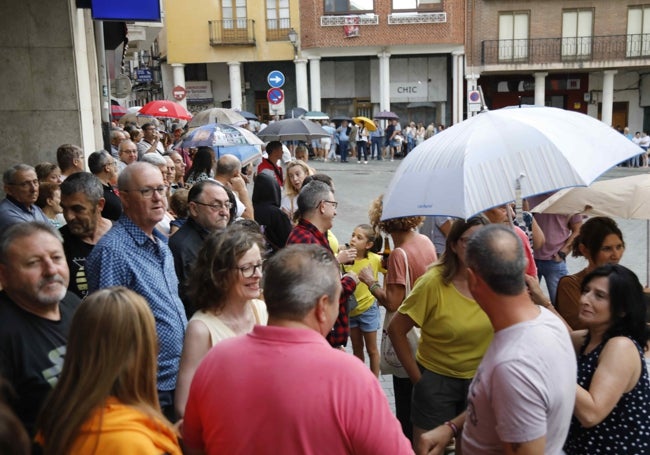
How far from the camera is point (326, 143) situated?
29.5 metres

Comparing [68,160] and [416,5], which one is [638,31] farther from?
[68,160]

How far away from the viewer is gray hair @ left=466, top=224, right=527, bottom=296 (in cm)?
242

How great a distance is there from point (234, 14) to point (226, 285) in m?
34.8

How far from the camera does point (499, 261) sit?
7.95 ft

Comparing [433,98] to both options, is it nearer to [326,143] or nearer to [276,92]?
[326,143]

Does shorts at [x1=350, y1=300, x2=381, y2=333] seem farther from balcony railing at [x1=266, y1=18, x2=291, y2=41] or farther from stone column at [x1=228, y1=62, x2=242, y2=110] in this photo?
balcony railing at [x1=266, y1=18, x2=291, y2=41]

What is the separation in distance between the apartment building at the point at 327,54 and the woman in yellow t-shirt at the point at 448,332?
102 ft

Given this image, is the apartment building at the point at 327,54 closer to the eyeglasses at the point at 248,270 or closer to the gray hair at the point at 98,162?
the gray hair at the point at 98,162

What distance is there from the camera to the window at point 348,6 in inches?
1341

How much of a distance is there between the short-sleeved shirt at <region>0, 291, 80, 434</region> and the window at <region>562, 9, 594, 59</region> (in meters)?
36.1

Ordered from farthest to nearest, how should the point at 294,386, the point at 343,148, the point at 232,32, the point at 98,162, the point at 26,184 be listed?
1. the point at 232,32
2. the point at 343,148
3. the point at 98,162
4. the point at 26,184
5. the point at 294,386

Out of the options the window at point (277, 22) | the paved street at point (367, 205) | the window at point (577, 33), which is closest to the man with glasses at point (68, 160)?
the paved street at point (367, 205)

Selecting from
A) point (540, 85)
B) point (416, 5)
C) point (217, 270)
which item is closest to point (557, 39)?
point (540, 85)

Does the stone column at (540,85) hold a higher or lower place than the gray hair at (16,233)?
higher
